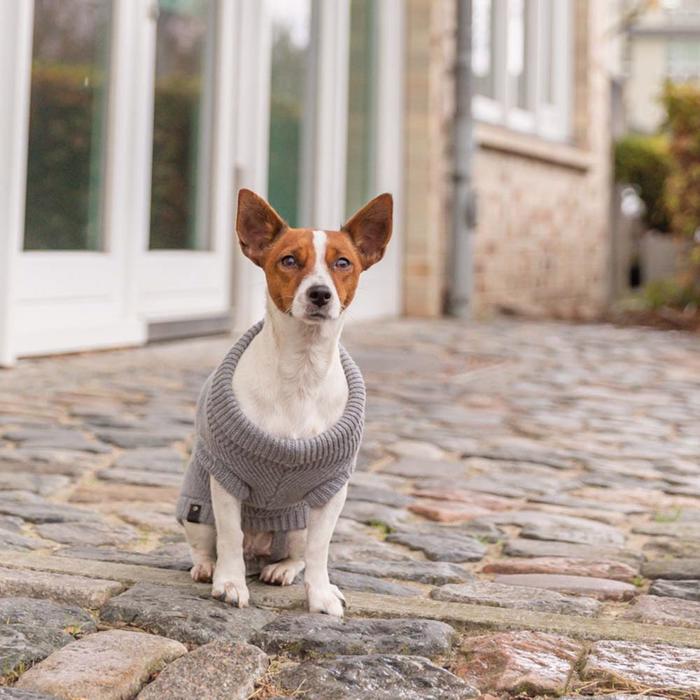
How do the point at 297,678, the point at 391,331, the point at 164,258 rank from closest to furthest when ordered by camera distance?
the point at 297,678, the point at 164,258, the point at 391,331

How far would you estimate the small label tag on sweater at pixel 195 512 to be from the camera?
8.18ft

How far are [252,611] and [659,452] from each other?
7.79ft

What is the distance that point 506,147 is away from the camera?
10.4m

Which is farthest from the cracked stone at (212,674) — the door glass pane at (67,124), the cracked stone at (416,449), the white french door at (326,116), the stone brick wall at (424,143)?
the stone brick wall at (424,143)

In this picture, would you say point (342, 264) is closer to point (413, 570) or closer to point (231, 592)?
point (231, 592)

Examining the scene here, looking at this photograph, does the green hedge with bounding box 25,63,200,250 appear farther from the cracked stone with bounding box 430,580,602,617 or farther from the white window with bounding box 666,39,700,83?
the white window with bounding box 666,39,700,83

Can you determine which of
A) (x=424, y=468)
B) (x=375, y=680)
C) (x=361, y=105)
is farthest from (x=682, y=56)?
(x=375, y=680)

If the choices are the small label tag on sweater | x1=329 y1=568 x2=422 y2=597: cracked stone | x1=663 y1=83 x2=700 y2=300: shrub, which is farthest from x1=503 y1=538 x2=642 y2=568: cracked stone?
x1=663 y1=83 x2=700 y2=300: shrub

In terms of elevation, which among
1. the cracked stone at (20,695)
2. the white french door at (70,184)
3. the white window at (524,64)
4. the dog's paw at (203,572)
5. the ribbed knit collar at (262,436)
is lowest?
the cracked stone at (20,695)

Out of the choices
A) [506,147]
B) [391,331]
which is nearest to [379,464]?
[391,331]

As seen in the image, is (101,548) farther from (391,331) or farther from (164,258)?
(391,331)

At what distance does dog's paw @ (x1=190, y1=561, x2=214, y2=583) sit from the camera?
2504 millimetres

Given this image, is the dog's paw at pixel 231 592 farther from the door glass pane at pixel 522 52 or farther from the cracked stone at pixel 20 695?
the door glass pane at pixel 522 52

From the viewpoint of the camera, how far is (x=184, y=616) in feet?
7.39
